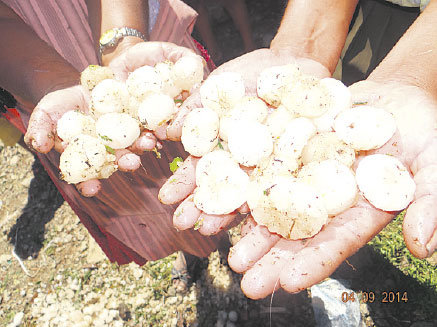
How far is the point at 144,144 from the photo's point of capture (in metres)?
1.71

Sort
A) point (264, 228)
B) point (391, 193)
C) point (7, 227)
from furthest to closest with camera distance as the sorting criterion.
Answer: point (7, 227) → point (264, 228) → point (391, 193)

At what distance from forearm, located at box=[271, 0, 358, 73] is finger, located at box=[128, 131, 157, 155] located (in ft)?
3.25

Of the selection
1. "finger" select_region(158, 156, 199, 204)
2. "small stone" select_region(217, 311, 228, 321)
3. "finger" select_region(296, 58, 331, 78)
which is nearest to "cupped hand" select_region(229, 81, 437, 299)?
"finger" select_region(158, 156, 199, 204)

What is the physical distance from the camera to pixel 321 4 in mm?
2119

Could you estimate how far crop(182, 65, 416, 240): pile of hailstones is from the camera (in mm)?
1230

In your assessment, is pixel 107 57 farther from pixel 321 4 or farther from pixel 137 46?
pixel 321 4

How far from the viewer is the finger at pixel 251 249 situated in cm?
125

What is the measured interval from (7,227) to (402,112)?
11.1ft

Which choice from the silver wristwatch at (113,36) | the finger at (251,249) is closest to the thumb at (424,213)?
the finger at (251,249)

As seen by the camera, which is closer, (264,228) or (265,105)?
(264,228)

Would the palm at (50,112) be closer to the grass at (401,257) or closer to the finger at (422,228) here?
the finger at (422,228)

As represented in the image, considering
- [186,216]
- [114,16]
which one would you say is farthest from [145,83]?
[114,16]

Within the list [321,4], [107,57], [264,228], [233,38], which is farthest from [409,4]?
[233,38]

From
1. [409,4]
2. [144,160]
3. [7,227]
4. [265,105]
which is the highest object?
[409,4]
